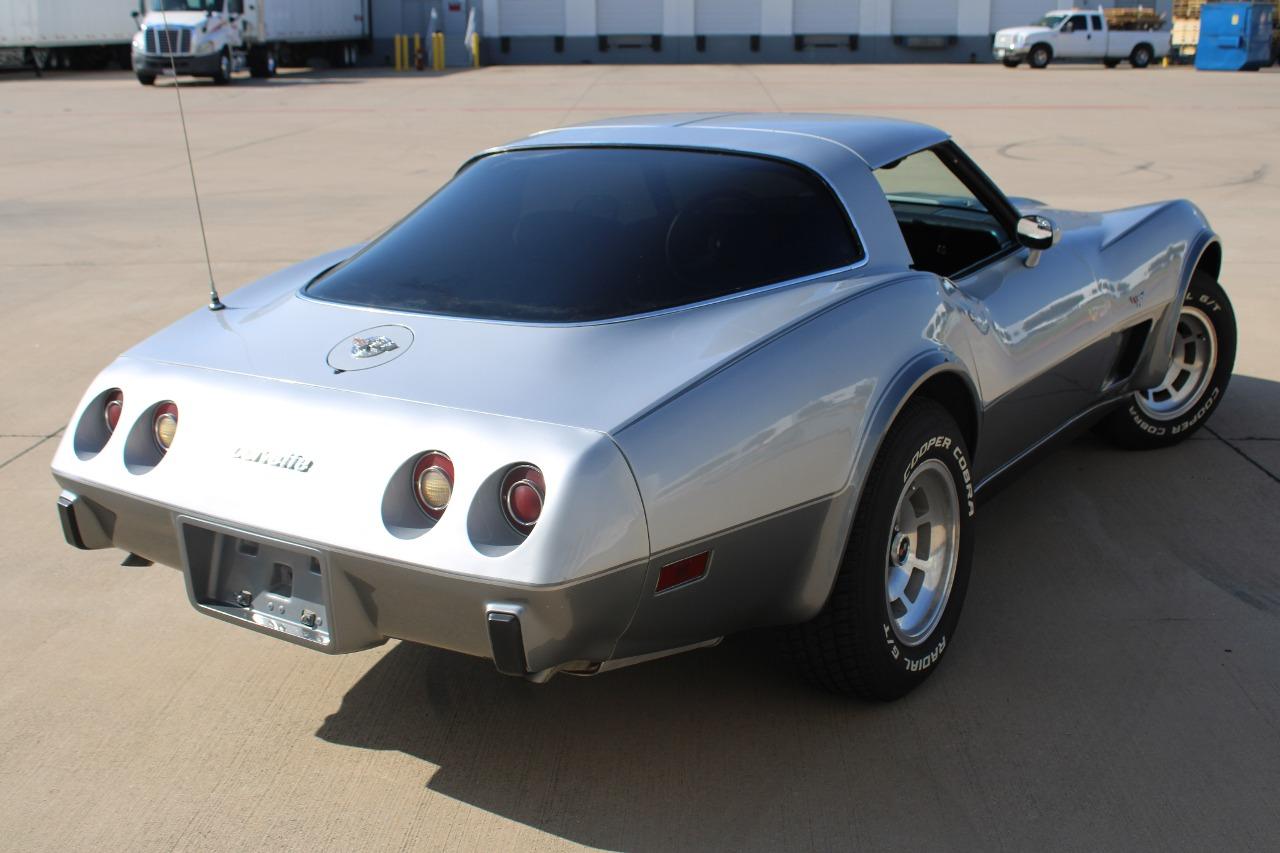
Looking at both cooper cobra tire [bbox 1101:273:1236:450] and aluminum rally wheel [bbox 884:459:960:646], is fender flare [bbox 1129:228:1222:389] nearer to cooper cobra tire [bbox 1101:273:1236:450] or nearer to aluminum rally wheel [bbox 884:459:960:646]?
cooper cobra tire [bbox 1101:273:1236:450]

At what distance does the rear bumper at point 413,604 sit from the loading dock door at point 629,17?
43.2 metres

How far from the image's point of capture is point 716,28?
4350cm

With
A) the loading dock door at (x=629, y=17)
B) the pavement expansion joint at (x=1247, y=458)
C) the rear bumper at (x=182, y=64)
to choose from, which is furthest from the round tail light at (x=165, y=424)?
the loading dock door at (x=629, y=17)

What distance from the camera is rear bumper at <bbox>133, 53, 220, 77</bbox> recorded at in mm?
27375

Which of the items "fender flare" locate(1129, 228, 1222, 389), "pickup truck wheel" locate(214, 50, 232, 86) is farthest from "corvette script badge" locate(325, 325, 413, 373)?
"pickup truck wheel" locate(214, 50, 232, 86)

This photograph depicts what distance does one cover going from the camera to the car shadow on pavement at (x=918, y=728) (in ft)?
8.85

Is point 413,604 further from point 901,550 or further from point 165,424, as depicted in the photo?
point 901,550

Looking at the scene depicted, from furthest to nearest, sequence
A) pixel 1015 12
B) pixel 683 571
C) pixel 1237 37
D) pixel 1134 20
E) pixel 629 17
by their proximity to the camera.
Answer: pixel 629 17 < pixel 1015 12 < pixel 1134 20 < pixel 1237 37 < pixel 683 571

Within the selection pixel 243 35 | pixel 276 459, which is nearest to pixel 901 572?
pixel 276 459

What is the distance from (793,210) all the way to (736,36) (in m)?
42.4

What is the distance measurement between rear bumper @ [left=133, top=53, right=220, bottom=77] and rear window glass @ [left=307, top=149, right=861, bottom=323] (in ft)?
86.7

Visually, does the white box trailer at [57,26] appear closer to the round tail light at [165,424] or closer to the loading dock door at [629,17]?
the loading dock door at [629,17]

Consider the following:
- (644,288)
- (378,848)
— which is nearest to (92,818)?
(378,848)

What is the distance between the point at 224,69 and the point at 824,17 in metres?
22.3
